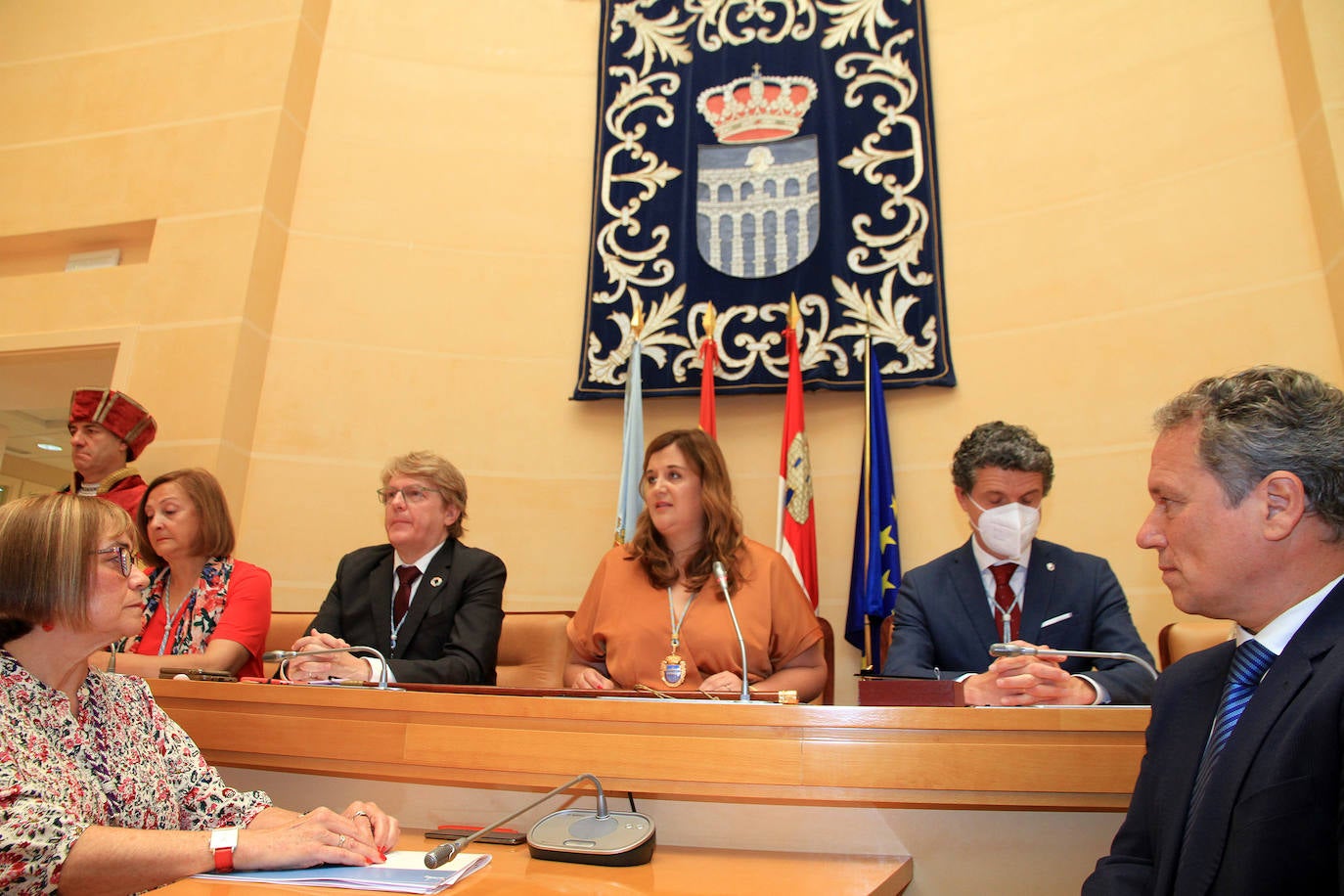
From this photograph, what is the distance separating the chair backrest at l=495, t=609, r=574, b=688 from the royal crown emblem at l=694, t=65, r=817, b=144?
2.50 m

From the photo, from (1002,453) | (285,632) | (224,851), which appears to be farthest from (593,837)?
(285,632)

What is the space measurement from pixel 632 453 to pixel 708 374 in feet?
1.48

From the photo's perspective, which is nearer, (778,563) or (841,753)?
(841,753)

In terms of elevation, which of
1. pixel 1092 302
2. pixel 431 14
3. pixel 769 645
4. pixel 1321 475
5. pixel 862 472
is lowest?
pixel 769 645

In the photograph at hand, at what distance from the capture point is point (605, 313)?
4.05 m

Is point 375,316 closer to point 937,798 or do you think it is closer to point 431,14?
point 431,14

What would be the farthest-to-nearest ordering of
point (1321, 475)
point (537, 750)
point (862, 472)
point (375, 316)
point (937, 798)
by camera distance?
point (375, 316) → point (862, 472) → point (537, 750) → point (937, 798) → point (1321, 475)

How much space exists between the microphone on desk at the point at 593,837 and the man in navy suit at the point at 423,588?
3.62 feet

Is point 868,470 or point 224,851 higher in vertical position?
point 868,470

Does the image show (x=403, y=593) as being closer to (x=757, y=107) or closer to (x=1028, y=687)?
(x=1028, y=687)

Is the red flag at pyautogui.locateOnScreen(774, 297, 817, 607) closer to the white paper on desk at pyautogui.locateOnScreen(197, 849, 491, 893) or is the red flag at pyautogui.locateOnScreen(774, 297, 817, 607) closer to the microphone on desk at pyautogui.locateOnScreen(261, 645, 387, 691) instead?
the microphone on desk at pyautogui.locateOnScreen(261, 645, 387, 691)

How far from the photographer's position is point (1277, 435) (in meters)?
1.14

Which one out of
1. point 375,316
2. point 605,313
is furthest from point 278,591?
point 605,313

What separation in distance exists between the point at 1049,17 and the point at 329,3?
3.48 metres
